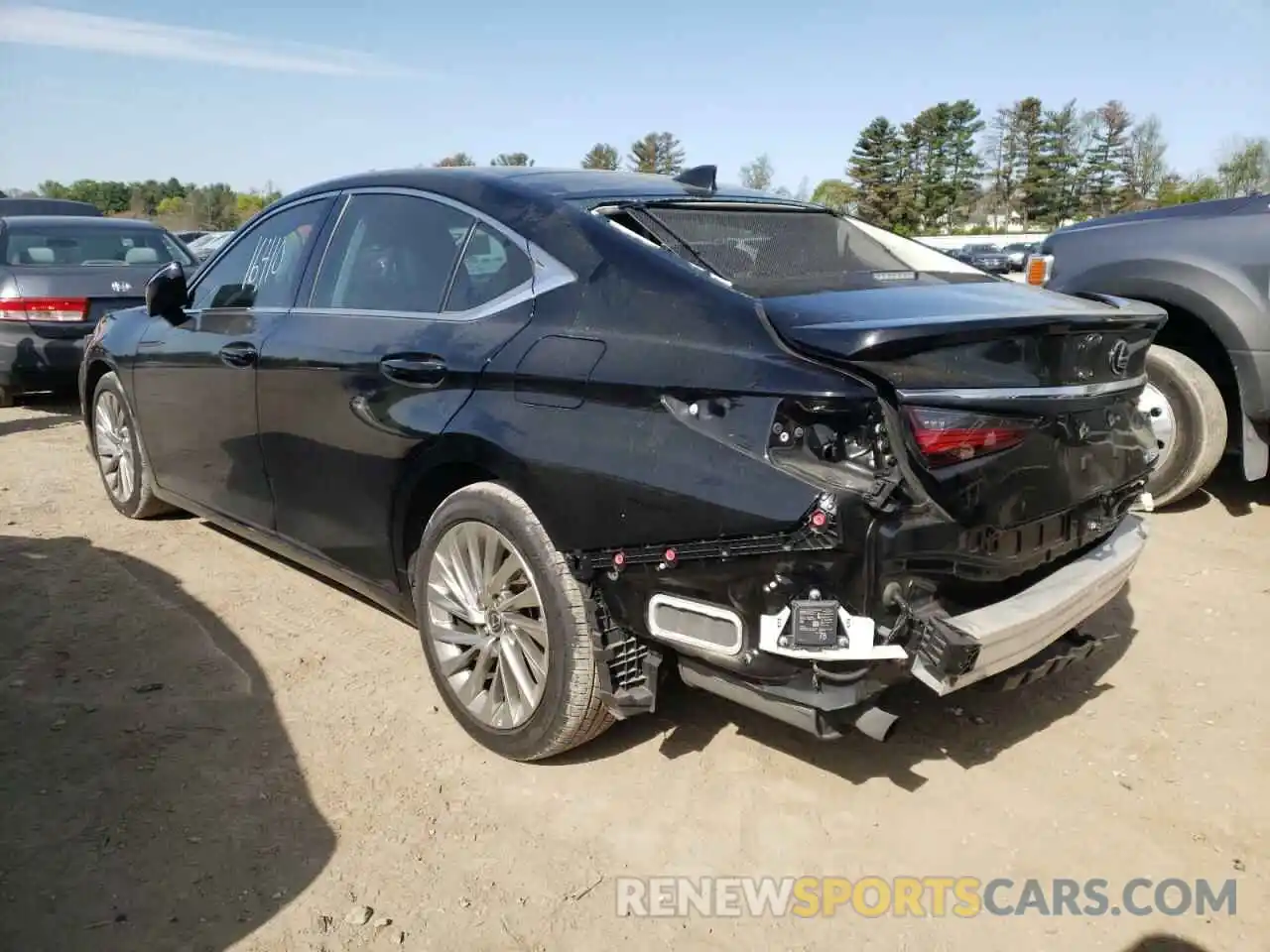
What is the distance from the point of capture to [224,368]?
3867 mm

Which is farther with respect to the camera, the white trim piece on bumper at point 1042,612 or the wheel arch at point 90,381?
the wheel arch at point 90,381

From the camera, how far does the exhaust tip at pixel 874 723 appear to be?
7.48 feet

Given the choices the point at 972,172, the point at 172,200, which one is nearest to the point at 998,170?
the point at 972,172

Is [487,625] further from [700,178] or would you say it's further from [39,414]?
[39,414]

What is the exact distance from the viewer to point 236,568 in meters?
4.52

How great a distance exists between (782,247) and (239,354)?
2.13m

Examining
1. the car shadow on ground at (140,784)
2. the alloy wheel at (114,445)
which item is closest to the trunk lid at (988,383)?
the car shadow on ground at (140,784)

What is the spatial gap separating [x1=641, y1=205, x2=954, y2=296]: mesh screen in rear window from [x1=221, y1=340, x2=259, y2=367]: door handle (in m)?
1.73

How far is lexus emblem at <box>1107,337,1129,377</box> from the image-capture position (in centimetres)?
267

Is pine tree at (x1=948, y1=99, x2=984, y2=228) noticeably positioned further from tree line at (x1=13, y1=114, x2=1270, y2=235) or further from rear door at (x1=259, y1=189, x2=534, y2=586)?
rear door at (x1=259, y1=189, x2=534, y2=586)

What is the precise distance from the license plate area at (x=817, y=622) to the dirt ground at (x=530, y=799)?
2.23 feet

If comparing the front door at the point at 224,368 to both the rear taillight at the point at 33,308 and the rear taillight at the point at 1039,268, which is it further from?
the rear taillight at the point at 33,308

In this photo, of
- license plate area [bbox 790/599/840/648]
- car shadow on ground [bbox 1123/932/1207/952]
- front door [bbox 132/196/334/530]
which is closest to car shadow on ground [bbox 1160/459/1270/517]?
car shadow on ground [bbox 1123/932/1207/952]

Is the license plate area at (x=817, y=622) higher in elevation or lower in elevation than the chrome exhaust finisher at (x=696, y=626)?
higher
